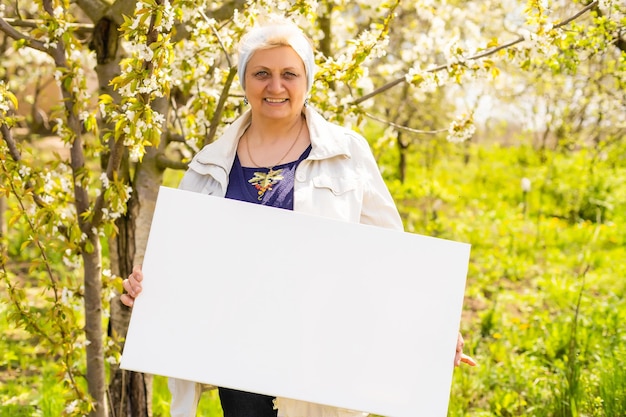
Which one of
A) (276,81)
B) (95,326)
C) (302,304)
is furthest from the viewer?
(95,326)

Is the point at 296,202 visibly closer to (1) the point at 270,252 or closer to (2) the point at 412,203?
(1) the point at 270,252

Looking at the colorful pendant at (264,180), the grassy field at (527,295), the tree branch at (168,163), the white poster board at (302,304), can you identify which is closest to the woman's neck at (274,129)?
the colorful pendant at (264,180)

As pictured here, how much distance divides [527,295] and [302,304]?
Result: 3.70 m

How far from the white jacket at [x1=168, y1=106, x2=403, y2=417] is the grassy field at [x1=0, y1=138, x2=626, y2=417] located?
2.99 feet

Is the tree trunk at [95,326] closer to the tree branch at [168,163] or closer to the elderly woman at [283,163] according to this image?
the tree branch at [168,163]

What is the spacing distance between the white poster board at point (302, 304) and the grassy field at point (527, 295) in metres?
0.94

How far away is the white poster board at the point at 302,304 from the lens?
179 centimetres

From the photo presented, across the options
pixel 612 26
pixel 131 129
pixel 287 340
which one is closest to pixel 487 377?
pixel 612 26

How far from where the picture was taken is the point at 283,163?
202 centimetres

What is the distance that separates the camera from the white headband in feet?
6.29

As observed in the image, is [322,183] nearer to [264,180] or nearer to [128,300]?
[264,180]

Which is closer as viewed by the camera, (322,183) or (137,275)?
(137,275)

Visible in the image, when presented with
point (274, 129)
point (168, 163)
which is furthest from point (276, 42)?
point (168, 163)

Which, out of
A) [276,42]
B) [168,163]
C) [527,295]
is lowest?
[527,295]
